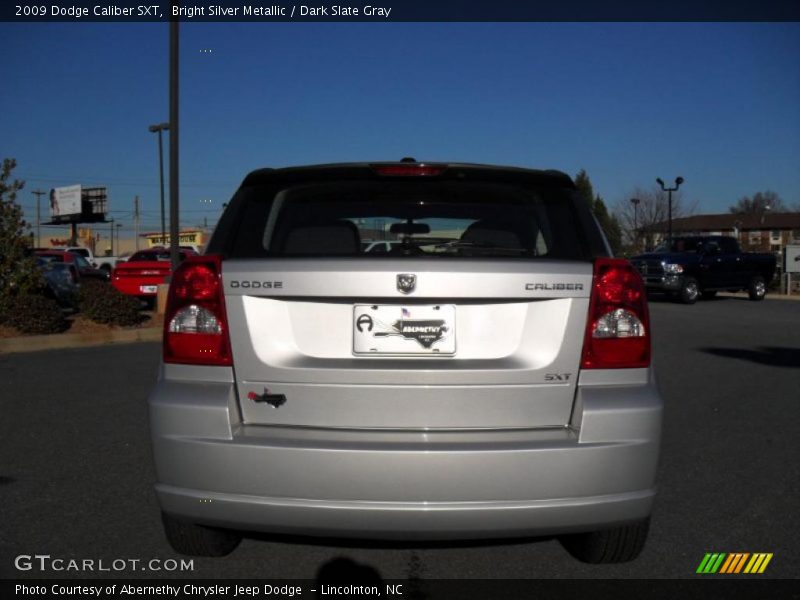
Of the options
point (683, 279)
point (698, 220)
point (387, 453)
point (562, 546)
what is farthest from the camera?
point (698, 220)

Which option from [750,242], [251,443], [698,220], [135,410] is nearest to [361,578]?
[251,443]

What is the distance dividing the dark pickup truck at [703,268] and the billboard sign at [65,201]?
60779 millimetres

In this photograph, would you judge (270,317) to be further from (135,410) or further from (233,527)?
(135,410)

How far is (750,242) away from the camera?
91.1m

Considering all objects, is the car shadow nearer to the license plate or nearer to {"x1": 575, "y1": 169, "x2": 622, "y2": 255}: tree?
the license plate

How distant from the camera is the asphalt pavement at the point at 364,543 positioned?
354cm

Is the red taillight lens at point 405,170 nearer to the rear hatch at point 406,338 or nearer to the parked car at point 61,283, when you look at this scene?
the rear hatch at point 406,338

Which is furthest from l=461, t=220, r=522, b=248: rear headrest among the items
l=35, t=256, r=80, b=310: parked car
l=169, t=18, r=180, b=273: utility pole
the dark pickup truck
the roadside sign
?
the roadside sign

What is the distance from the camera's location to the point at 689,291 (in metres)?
21.5

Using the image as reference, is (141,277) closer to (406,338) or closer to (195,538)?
(195,538)

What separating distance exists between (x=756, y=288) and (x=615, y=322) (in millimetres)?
22432

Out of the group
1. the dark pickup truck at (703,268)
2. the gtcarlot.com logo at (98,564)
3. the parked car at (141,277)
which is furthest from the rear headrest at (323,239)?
the dark pickup truck at (703,268)

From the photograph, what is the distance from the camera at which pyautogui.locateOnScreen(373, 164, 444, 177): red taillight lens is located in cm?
340

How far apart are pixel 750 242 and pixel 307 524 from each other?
319 ft
